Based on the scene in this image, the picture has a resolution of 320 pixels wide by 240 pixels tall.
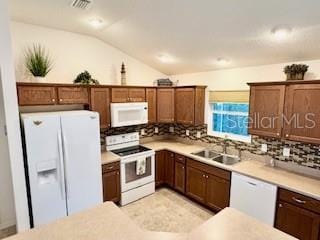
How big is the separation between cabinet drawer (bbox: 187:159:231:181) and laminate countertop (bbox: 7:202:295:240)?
1491mm

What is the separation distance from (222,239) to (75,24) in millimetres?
3181

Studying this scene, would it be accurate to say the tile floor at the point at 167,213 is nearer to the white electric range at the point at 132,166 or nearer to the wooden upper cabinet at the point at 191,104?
the white electric range at the point at 132,166

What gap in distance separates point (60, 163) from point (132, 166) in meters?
1.24

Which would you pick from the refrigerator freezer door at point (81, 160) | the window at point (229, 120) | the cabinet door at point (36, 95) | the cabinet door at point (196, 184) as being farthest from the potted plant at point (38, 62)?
the window at point (229, 120)

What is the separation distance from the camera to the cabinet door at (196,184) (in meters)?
3.34

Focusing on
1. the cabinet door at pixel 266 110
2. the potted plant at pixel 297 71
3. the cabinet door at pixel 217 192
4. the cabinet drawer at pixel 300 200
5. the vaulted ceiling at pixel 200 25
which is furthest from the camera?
the cabinet door at pixel 217 192

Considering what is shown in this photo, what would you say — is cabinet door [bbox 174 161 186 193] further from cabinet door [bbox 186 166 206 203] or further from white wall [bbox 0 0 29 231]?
white wall [bbox 0 0 29 231]

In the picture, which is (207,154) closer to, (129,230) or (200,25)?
(200,25)

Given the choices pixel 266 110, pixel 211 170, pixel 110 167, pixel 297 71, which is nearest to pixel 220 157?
pixel 211 170

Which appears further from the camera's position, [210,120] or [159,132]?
[159,132]

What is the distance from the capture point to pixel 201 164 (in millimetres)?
3324

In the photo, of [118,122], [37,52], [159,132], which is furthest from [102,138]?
[37,52]

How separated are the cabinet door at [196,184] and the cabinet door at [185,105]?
36.7 inches

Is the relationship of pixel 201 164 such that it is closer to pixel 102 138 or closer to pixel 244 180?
pixel 244 180
